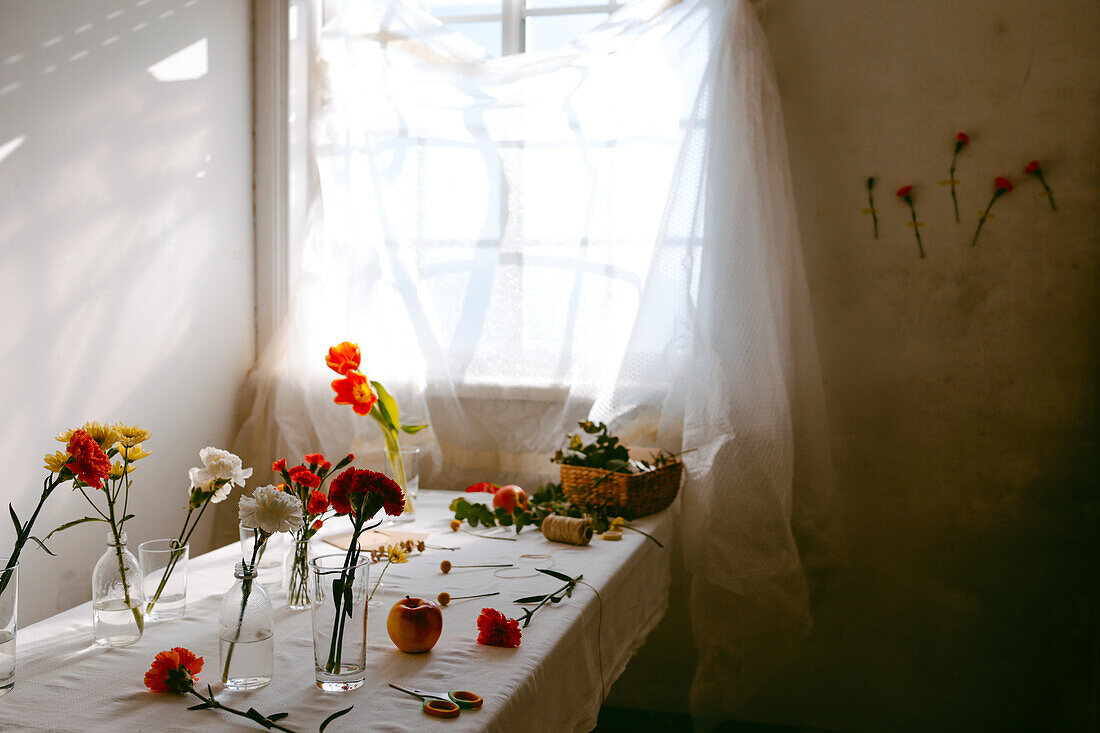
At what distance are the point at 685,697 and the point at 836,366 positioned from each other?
1107 millimetres

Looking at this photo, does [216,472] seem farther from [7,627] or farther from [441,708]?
[441,708]

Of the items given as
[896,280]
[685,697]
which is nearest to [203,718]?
[685,697]

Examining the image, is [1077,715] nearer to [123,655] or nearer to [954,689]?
[954,689]

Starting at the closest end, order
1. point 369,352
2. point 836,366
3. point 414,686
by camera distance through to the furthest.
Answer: point 414,686, point 836,366, point 369,352

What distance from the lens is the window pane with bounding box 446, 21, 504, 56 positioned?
113 inches

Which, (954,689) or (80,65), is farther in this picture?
(954,689)

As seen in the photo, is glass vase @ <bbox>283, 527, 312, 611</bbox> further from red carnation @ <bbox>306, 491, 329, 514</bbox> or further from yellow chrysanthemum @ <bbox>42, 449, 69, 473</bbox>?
yellow chrysanthemum @ <bbox>42, 449, 69, 473</bbox>

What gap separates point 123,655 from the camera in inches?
48.0

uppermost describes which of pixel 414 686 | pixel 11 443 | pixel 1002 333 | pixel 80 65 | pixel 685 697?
pixel 80 65

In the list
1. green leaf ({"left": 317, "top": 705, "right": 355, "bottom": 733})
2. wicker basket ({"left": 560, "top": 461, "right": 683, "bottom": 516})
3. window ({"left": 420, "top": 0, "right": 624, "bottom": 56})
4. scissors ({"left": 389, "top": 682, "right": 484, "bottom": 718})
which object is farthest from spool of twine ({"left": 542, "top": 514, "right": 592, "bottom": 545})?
window ({"left": 420, "top": 0, "right": 624, "bottom": 56})

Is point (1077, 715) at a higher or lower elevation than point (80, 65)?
lower

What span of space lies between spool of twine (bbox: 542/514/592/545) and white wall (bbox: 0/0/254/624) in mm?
1206

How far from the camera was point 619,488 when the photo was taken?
6.73 ft

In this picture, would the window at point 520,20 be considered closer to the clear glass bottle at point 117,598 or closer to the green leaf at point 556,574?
the green leaf at point 556,574
